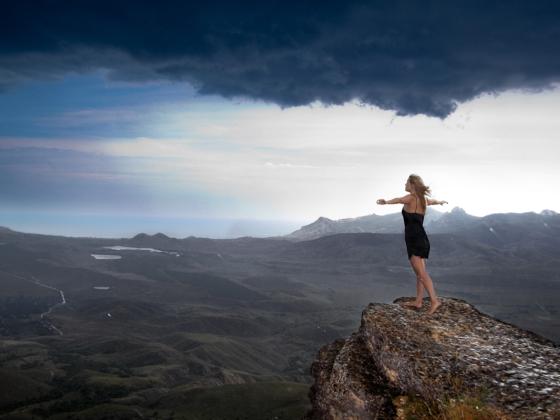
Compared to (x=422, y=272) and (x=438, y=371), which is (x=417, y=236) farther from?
(x=438, y=371)

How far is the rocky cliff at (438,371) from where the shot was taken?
13.0 meters

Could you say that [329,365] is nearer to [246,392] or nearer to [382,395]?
[382,395]

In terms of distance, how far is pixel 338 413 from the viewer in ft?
57.1

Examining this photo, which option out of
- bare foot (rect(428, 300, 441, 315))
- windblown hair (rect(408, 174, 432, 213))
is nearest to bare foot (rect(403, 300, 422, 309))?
bare foot (rect(428, 300, 441, 315))

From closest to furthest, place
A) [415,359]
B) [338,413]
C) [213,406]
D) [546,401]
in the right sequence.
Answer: [546,401]
[415,359]
[338,413]
[213,406]

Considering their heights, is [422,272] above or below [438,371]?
above

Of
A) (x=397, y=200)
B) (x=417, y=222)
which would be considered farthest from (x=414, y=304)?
(x=397, y=200)

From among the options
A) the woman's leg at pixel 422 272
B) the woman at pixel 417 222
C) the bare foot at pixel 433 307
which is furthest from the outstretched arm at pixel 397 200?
the bare foot at pixel 433 307

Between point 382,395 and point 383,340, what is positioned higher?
point 383,340

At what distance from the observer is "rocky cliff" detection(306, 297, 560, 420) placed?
42.8 feet

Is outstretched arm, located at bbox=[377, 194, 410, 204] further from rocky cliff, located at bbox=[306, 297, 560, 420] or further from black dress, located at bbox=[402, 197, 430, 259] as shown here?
rocky cliff, located at bbox=[306, 297, 560, 420]

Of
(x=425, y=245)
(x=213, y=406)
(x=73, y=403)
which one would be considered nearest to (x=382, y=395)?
(x=425, y=245)

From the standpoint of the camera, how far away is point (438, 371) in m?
15.1

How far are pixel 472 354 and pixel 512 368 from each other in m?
1.39
